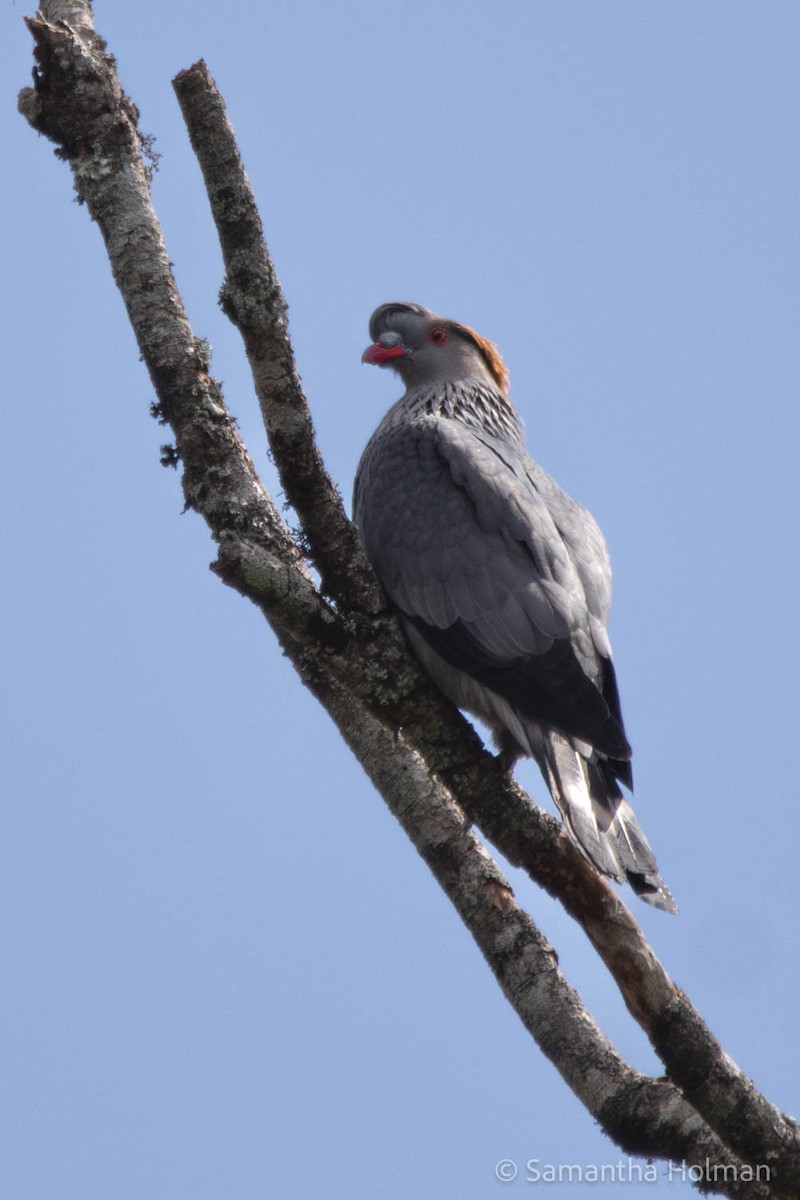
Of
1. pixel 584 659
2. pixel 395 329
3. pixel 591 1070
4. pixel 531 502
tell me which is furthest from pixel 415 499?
pixel 591 1070

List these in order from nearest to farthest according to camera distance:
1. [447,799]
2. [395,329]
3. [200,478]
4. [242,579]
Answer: [242,579], [200,478], [447,799], [395,329]

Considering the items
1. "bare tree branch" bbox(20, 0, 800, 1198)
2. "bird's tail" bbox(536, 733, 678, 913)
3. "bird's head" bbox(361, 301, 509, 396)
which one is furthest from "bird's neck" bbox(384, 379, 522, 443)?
"bird's tail" bbox(536, 733, 678, 913)

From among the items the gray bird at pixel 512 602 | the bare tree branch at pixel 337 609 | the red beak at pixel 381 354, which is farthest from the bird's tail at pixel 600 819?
the red beak at pixel 381 354

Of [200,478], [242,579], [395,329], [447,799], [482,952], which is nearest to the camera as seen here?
[242,579]

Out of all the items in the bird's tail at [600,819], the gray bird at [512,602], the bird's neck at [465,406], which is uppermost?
the bird's neck at [465,406]

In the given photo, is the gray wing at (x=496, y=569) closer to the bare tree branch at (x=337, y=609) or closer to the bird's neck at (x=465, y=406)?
the bare tree branch at (x=337, y=609)

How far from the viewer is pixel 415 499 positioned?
17.9ft

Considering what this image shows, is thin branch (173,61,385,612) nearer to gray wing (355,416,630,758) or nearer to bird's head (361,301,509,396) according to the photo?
gray wing (355,416,630,758)

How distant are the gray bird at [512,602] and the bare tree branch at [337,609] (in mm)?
224

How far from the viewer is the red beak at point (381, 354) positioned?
22.4 ft

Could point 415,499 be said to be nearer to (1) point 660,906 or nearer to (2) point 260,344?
(2) point 260,344

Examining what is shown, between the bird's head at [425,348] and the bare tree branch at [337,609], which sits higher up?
the bird's head at [425,348]

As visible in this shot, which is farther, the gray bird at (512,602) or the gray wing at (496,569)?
the gray wing at (496,569)

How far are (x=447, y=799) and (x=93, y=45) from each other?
3.15m
